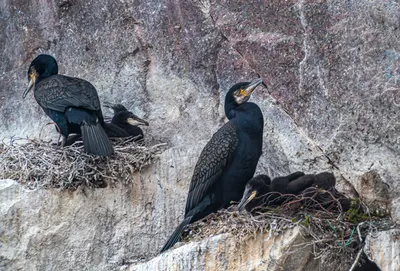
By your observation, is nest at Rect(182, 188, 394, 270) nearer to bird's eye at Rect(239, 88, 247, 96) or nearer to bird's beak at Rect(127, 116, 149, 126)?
bird's eye at Rect(239, 88, 247, 96)

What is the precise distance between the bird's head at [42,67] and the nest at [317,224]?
220cm

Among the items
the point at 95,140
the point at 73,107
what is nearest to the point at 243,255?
the point at 95,140

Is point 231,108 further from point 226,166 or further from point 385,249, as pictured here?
point 385,249

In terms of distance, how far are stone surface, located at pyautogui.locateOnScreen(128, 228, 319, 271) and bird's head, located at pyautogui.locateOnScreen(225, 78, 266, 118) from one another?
1289mm

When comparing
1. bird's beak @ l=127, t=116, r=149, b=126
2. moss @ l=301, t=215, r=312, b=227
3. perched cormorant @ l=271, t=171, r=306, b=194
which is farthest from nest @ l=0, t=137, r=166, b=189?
moss @ l=301, t=215, r=312, b=227

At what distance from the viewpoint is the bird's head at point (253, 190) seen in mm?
6977

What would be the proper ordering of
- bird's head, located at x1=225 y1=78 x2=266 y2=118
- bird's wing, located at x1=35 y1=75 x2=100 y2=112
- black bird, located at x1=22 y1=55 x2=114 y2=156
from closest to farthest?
bird's head, located at x1=225 y1=78 x2=266 y2=118 → black bird, located at x1=22 y1=55 x2=114 y2=156 → bird's wing, located at x1=35 y1=75 x2=100 y2=112

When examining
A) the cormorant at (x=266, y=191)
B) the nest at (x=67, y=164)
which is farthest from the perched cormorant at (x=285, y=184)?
the nest at (x=67, y=164)

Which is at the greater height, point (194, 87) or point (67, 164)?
point (194, 87)

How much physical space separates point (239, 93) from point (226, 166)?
23.5 inches

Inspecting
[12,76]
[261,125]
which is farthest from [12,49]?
[261,125]

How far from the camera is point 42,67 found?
8.34 metres

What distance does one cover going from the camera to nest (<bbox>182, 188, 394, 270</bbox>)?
6.46 m

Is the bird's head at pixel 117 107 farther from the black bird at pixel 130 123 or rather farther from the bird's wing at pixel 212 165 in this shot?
the bird's wing at pixel 212 165
